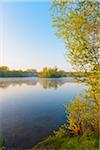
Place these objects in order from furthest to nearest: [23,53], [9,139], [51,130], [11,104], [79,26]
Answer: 1. [11,104]
2. [23,53]
3. [51,130]
4. [9,139]
5. [79,26]

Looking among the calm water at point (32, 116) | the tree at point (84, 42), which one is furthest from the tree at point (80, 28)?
the calm water at point (32, 116)

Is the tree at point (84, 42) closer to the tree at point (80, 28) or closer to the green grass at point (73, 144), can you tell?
the tree at point (80, 28)

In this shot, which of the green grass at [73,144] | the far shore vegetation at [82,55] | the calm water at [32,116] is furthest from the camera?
the calm water at [32,116]

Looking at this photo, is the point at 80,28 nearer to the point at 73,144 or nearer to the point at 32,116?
the point at 73,144

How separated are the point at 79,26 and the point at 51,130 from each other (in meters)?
2.36

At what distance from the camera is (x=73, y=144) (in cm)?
301

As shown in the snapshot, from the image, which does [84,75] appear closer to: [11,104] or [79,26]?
[79,26]

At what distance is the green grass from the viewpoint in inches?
112

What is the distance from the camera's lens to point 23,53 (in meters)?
4.95

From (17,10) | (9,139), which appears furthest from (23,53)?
(9,139)

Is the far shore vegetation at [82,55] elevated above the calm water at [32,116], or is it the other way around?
the far shore vegetation at [82,55]

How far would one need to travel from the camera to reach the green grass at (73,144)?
285 cm

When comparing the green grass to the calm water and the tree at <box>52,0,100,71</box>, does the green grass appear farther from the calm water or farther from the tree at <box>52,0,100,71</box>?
the tree at <box>52,0,100,71</box>

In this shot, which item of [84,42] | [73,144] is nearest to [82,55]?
[84,42]
